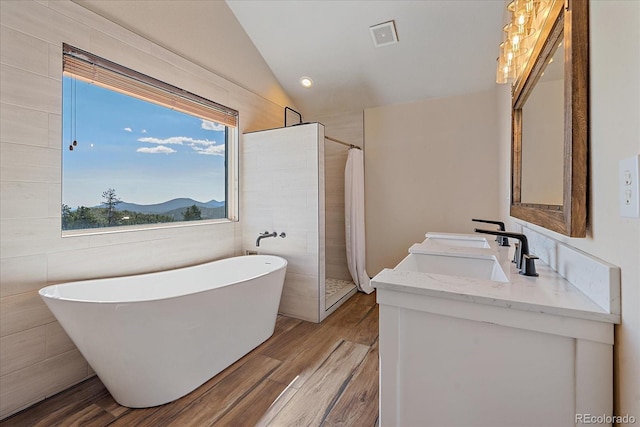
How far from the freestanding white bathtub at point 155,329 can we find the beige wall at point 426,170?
1.90 meters

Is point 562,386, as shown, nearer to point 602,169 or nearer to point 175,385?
point 602,169

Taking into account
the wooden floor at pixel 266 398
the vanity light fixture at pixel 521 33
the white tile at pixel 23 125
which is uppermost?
the vanity light fixture at pixel 521 33

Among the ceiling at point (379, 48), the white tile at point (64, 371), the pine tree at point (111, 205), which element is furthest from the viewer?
the ceiling at point (379, 48)

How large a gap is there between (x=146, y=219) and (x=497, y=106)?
350 cm

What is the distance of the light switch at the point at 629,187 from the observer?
54cm

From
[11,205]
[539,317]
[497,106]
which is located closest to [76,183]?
[11,205]

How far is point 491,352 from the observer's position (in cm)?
74

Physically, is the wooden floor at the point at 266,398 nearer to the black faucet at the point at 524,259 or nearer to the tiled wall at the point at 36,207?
the tiled wall at the point at 36,207

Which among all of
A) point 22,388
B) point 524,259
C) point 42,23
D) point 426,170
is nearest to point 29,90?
point 42,23

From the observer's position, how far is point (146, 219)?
224cm

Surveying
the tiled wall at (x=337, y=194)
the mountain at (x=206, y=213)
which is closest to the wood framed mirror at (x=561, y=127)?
the tiled wall at (x=337, y=194)

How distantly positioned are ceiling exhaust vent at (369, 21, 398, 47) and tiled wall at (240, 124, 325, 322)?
3.57ft

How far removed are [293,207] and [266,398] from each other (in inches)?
61.4

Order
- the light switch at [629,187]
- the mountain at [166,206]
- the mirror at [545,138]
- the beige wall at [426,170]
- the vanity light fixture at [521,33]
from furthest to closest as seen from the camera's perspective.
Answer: the beige wall at [426,170] → the mountain at [166,206] → the vanity light fixture at [521,33] → the mirror at [545,138] → the light switch at [629,187]
